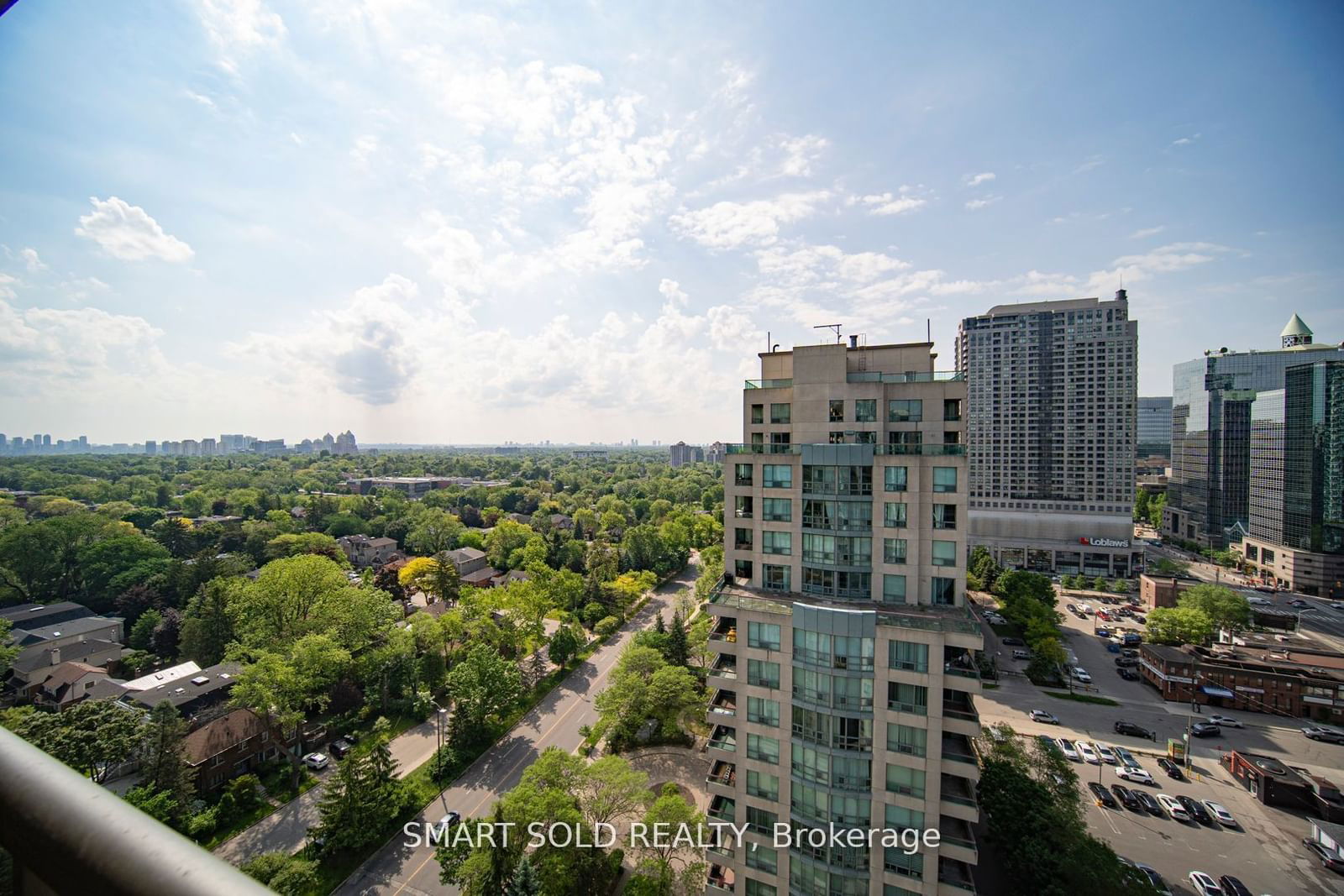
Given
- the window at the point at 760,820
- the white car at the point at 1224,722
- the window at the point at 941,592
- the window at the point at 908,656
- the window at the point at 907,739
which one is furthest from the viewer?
the white car at the point at 1224,722

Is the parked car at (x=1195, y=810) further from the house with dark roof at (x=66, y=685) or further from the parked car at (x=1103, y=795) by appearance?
the house with dark roof at (x=66, y=685)

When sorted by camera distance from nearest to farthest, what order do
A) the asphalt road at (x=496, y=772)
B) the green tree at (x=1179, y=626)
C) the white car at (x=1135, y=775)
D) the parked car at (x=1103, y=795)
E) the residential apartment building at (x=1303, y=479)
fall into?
the asphalt road at (x=496, y=772) → the parked car at (x=1103, y=795) → the white car at (x=1135, y=775) → the green tree at (x=1179, y=626) → the residential apartment building at (x=1303, y=479)

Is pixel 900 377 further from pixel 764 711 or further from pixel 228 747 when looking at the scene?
pixel 228 747

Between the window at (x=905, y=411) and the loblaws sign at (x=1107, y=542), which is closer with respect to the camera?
the window at (x=905, y=411)

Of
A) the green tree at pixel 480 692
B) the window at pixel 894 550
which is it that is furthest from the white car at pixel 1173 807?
the green tree at pixel 480 692

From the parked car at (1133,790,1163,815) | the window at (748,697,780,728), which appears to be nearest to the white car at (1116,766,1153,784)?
the parked car at (1133,790,1163,815)

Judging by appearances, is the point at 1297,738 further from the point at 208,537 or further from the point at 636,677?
the point at 208,537

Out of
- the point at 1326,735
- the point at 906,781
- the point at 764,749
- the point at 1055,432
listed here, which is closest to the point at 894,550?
the point at 906,781
